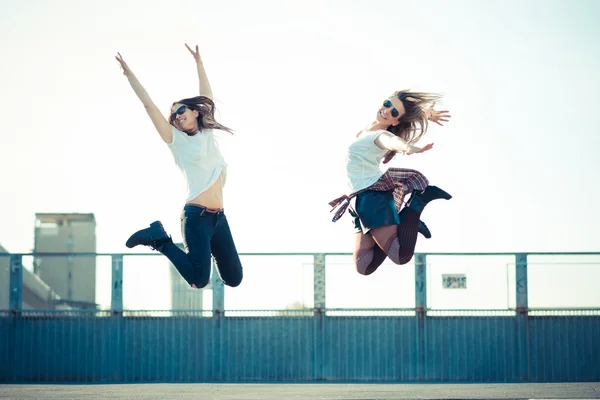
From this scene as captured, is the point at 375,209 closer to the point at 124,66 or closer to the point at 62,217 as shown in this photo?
the point at 124,66

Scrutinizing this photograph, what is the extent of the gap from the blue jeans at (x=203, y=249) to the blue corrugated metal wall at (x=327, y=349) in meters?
11.1

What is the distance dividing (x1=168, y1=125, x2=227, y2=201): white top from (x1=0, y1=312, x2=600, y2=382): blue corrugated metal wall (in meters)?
11.2

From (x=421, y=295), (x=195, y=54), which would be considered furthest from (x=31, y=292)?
(x=195, y=54)

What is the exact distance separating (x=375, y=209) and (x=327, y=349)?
37.2ft

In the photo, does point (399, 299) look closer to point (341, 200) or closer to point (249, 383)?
point (249, 383)

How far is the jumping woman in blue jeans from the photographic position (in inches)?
404

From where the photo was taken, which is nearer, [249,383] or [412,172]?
[412,172]

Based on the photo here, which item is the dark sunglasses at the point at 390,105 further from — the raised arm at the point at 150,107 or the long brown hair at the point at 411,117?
the raised arm at the point at 150,107

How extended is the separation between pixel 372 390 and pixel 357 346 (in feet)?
14.5

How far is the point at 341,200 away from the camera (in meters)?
10.8

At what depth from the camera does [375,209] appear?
10461mm

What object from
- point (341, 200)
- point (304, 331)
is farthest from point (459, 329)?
point (341, 200)

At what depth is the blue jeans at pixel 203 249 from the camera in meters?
10.2

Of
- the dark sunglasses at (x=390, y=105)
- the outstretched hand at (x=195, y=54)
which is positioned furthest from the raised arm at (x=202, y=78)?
the dark sunglasses at (x=390, y=105)
